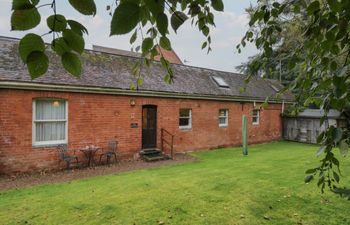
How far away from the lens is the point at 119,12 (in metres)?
0.70

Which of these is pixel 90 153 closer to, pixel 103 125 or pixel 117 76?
pixel 103 125

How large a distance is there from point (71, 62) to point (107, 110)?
33.2ft

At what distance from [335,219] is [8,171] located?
381 inches

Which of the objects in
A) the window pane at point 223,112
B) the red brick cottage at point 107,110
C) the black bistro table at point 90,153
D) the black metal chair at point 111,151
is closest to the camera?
the red brick cottage at point 107,110

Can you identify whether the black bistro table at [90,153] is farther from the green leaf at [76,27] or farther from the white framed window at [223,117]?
the green leaf at [76,27]

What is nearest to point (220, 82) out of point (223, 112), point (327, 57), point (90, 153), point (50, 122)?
point (223, 112)

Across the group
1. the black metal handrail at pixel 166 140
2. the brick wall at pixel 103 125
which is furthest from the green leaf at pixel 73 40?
the black metal handrail at pixel 166 140

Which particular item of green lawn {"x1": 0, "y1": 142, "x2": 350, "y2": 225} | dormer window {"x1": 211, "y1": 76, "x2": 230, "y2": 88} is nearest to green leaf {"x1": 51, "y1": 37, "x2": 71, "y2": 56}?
green lawn {"x1": 0, "y1": 142, "x2": 350, "y2": 225}

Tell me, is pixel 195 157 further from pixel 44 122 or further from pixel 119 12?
pixel 119 12

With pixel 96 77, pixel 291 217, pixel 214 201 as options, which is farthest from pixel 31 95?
pixel 291 217

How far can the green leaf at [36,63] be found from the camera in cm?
69

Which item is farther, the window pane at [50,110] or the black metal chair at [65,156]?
the black metal chair at [65,156]

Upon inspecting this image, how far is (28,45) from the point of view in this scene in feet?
2.22

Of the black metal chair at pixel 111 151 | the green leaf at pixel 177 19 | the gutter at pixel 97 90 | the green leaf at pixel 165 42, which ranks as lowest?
the black metal chair at pixel 111 151
